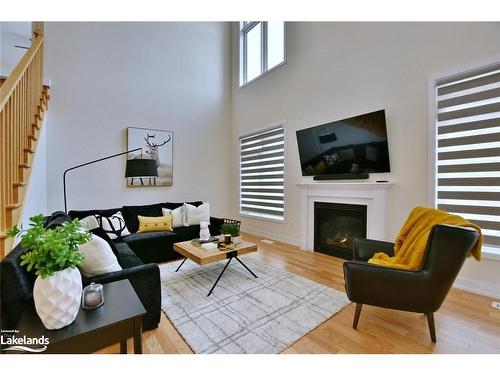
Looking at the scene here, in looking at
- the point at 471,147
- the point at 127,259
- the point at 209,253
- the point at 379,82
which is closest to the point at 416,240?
the point at 471,147

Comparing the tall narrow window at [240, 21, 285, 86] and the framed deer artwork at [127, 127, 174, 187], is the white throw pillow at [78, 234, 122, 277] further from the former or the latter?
the tall narrow window at [240, 21, 285, 86]

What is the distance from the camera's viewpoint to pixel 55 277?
1088 millimetres

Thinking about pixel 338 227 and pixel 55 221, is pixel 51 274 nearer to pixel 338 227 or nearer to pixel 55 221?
pixel 55 221

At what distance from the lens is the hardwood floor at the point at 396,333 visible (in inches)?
64.1

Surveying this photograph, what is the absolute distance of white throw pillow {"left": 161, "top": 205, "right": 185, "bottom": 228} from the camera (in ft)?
13.0

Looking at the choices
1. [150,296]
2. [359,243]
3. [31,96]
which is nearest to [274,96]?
[359,243]

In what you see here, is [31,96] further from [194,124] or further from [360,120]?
[360,120]

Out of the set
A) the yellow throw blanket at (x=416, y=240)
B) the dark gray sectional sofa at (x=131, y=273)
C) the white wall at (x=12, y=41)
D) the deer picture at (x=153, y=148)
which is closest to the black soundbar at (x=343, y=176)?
the yellow throw blanket at (x=416, y=240)

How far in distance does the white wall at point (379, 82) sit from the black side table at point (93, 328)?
307cm

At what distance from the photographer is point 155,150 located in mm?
4598

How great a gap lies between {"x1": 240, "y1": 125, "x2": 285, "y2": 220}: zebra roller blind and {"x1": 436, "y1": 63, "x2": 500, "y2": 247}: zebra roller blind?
2.42 meters

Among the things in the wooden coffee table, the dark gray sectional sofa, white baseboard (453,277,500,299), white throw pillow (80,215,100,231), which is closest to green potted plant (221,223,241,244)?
the wooden coffee table

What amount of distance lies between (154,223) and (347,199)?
299 centimetres
